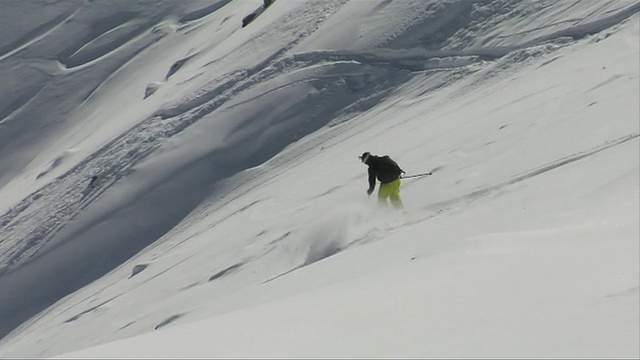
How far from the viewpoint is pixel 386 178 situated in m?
14.6

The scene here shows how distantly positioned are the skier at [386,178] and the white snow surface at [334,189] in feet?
0.87

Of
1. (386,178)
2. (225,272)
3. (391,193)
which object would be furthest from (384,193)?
(225,272)

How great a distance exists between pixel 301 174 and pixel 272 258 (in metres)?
5.52

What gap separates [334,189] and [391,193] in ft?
10.3

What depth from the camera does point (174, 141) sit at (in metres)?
24.1

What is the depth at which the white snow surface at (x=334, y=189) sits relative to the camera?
20.2ft

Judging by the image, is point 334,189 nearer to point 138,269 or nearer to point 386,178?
point 386,178

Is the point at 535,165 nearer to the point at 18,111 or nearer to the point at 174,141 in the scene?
the point at 174,141

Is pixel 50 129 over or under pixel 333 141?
over

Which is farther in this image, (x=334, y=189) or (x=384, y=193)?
(x=334, y=189)

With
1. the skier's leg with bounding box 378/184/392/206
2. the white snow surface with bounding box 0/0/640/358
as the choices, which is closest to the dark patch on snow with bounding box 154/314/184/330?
the white snow surface with bounding box 0/0/640/358

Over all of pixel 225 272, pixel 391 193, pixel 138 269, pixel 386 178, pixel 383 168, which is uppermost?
pixel 383 168

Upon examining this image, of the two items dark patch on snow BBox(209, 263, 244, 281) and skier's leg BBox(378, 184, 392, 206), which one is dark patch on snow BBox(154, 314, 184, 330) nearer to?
dark patch on snow BBox(209, 263, 244, 281)

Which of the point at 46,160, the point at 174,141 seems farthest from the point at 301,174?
the point at 46,160
